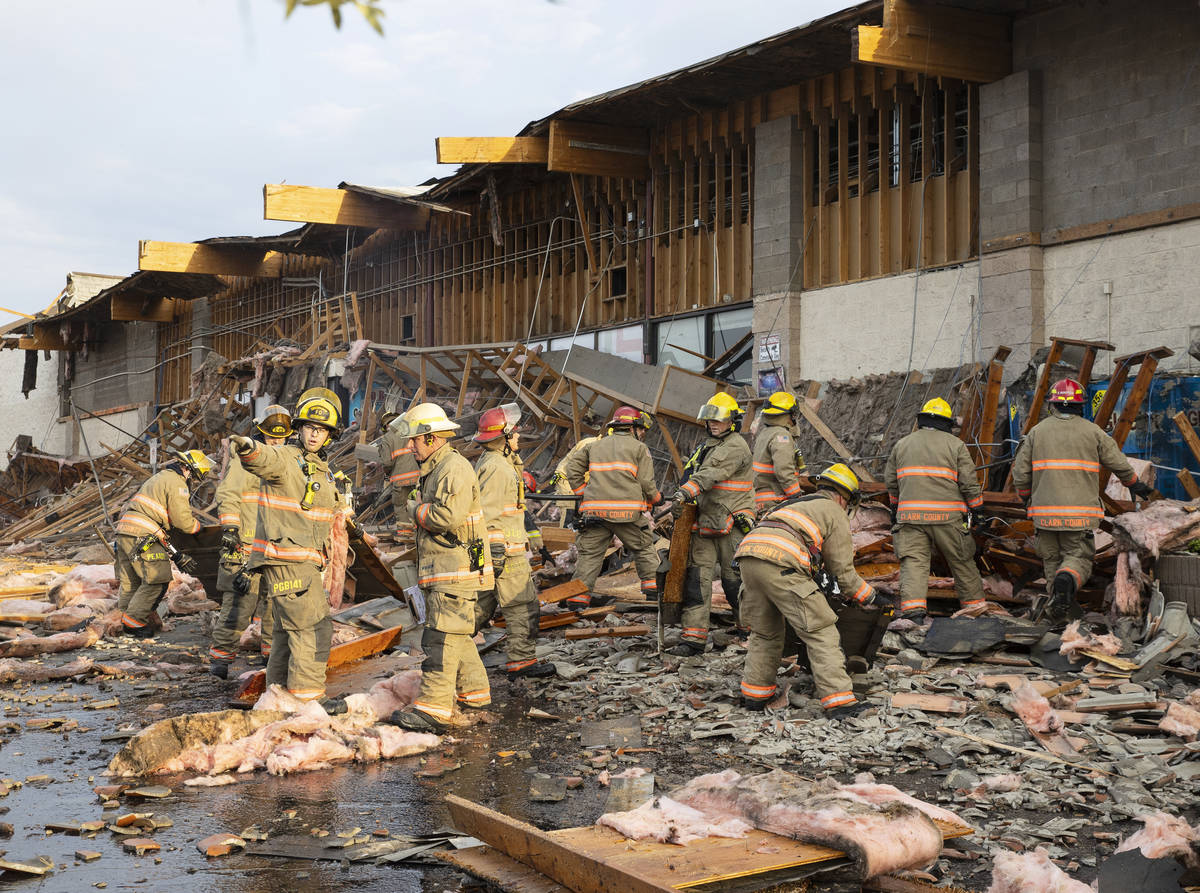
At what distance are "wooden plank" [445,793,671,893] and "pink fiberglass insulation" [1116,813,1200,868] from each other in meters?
2.07

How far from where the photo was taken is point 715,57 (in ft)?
46.1

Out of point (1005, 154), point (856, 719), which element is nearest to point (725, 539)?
point (856, 719)

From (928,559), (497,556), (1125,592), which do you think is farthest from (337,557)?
(1125,592)

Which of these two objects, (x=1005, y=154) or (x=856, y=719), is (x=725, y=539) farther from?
(x=1005, y=154)

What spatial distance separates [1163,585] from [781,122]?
883 centimetres

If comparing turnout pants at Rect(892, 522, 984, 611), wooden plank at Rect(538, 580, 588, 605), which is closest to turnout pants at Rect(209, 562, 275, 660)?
wooden plank at Rect(538, 580, 588, 605)

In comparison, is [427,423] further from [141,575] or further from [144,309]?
[144,309]

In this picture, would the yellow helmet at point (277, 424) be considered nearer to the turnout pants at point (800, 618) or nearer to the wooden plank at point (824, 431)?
the turnout pants at point (800, 618)

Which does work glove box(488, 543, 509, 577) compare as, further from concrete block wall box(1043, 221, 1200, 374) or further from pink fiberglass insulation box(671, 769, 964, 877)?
concrete block wall box(1043, 221, 1200, 374)

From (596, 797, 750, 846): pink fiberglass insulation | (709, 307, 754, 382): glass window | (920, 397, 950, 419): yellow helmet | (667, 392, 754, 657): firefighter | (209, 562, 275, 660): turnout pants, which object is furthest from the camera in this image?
(709, 307, 754, 382): glass window

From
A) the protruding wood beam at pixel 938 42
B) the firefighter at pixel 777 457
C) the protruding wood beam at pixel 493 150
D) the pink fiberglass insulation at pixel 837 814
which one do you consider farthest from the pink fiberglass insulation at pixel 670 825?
the protruding wood beam at pixel 493 150

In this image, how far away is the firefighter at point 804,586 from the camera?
6.79 meters

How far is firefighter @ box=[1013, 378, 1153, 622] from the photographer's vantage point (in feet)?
29.0

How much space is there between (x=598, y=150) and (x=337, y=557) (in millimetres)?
9765
